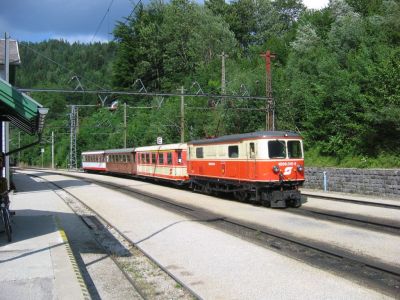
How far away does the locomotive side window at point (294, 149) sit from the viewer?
1866 centimetres

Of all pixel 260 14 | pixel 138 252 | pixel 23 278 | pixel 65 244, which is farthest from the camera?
pixel 260 14

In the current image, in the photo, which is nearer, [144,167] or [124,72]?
[144,167]

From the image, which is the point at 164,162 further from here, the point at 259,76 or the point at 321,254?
the point at 321,254

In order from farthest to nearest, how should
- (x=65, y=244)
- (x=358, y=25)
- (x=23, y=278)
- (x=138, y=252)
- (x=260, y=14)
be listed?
(x=260, y=14) → (x=358, y=25) → (x=138, y=252) → (x=65, y=244) → (x=23, y=278)

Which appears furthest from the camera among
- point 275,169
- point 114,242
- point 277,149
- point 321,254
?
point 277,149

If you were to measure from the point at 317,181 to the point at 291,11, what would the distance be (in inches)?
2386

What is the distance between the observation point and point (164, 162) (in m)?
29.9

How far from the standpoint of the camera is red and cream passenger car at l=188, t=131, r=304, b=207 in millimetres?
18025

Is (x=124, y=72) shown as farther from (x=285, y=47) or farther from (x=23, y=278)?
(x=23, y=278)

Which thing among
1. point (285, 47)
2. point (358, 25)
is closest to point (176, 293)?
point (358, 25)

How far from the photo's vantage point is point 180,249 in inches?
416

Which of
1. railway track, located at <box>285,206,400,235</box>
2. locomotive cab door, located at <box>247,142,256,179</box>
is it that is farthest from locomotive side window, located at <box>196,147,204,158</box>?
railway track, located at <box>285,206,400,235</box>

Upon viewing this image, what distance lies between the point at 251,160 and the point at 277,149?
3.54 feet

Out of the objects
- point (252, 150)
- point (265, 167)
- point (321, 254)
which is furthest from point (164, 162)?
point (321, 254)
